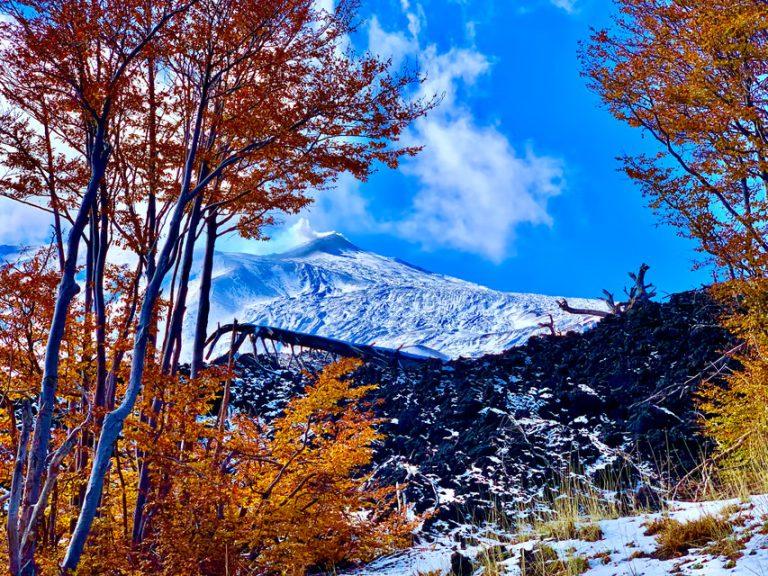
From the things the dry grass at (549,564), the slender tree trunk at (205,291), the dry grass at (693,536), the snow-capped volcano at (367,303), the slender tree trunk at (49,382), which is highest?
the snow-capped volcano at (367,303)

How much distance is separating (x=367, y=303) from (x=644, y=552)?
453 ft

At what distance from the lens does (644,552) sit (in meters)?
4.77

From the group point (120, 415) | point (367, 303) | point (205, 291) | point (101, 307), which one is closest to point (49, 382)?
point (120, 415)

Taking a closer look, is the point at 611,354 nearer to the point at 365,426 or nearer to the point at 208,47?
the point at 365,426

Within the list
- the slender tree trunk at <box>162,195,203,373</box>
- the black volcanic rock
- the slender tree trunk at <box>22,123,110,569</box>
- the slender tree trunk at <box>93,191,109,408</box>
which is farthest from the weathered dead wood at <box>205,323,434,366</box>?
the slender tree trunk at <box>22,123,110,569</box>

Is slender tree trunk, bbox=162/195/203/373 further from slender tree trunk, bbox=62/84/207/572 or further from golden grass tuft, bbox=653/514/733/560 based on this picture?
golden grass tuft, bbox=653/514/733/560

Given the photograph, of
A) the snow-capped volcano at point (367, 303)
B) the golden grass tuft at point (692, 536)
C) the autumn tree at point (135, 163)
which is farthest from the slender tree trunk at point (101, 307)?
the snow-capped volcano at point (367, 303)

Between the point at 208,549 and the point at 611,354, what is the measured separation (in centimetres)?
1242

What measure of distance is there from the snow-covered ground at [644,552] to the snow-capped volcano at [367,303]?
9378 cm

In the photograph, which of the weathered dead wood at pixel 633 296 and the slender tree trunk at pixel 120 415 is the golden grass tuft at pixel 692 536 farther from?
the weathered dead wood at pixel 633 296

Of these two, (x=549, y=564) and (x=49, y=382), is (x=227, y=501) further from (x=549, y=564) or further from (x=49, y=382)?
(x=549, y=564)

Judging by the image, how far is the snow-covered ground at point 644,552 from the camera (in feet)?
13.6

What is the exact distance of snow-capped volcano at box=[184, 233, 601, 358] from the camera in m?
120

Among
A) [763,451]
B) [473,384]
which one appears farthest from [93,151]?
[473,384]
